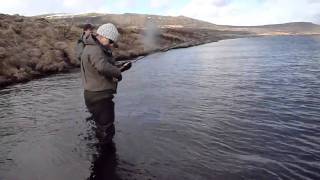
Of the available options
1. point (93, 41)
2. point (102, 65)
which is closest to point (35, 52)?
point (93, 41)

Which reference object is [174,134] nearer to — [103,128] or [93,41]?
[103,128]

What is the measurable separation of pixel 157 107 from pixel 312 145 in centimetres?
578

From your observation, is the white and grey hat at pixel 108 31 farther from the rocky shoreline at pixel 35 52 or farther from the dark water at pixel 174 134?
the rocky shoreline at pixel 35 52

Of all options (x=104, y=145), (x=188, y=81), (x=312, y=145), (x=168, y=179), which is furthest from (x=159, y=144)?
(x=188, y=81)

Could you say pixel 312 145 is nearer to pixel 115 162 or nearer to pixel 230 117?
pixel 230 117

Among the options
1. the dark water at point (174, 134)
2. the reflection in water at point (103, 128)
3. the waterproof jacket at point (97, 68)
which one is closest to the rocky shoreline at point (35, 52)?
the dark water at point (174, 134)

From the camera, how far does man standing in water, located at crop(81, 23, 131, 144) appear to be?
7656mm

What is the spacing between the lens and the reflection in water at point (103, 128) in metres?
7.80

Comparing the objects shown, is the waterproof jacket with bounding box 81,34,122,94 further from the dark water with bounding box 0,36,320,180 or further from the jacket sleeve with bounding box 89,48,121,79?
the dark water with bounding box 0,36,320,180

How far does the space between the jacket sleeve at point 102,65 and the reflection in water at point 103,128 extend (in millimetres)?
548

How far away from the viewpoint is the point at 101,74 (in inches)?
307

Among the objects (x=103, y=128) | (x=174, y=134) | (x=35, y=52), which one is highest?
(x=103, y=128)

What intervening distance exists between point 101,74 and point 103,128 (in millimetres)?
1137

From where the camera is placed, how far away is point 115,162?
807 centimetres
